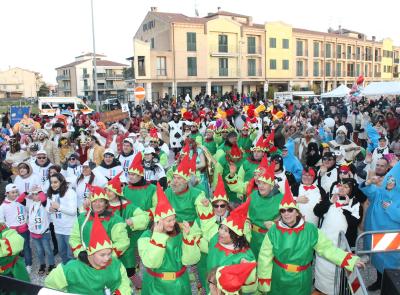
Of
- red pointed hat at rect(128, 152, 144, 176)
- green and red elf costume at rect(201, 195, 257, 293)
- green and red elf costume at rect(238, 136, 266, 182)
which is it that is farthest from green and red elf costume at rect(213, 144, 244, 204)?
green and red elf costume at rect(201, 195, 257, 293)

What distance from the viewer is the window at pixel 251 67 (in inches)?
1720

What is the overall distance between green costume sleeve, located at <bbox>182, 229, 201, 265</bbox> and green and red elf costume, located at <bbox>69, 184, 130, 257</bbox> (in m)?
0.89

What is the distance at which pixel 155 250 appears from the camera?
3518 mm

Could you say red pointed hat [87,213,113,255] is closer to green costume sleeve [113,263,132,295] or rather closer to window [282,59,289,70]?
green costume sleeve [113,263,132,295]

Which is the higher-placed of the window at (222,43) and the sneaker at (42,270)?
the window at (222,43)

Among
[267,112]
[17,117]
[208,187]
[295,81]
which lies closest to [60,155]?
[208,187]

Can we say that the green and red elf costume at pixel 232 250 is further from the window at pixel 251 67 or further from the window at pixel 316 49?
the window at pixel 316 49

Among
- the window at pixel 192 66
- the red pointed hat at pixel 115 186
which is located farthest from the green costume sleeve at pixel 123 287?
the window at pixel 192 66

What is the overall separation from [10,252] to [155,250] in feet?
6.05

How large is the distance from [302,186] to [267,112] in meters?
9.96

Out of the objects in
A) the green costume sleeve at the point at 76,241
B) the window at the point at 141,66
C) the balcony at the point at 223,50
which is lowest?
the green costume sleeve at the point at 76,241

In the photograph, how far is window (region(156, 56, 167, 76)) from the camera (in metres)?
38.2

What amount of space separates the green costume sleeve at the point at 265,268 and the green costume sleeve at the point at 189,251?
25.4 inches

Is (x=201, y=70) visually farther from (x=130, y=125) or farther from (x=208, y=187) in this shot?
(x=208, y=187)
